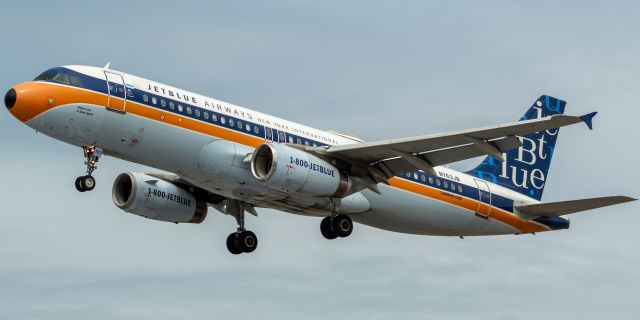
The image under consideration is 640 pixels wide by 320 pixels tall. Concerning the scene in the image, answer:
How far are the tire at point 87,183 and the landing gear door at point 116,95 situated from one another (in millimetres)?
2231

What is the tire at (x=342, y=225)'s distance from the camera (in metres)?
42.0

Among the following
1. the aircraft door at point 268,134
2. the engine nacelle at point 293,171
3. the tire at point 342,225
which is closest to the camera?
the engine nacelle at point 293,171

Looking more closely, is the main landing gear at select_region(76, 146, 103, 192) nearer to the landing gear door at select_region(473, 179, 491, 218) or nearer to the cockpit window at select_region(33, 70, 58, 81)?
the cockpit window at select_region(33, 70, 58, 81)

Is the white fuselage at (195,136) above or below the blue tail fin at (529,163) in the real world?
below

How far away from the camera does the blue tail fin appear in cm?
4919

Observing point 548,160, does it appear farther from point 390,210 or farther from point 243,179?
point 243,179

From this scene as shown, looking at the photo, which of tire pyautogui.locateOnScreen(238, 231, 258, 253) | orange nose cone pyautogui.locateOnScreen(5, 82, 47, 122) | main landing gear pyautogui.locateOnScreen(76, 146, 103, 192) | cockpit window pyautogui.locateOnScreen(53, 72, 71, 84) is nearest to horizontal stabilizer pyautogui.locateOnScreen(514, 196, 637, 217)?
tire pyautogui.locateOnScreen(238, 231, 258, 253)

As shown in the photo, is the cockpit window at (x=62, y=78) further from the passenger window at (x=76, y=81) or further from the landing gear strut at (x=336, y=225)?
the landing gear strut at (x=336, y=225)

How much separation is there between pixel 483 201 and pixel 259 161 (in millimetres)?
10784

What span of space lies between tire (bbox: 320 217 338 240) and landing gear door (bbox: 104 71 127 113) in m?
8.08

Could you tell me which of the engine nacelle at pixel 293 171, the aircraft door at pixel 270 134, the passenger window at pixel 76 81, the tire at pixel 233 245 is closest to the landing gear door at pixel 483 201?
the engine nacelle at pixel 293 171

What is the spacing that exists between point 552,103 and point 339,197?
14941 millimetres

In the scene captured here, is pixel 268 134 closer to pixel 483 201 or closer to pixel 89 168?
pixel 89 168

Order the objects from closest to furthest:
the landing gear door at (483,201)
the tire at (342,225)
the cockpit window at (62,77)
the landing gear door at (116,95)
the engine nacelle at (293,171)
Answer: the cockpit window at (62,77) → the landing gear door at (116,95) → the engine nacelle at (293,171) → the tire at (342,225) → the landing gear door at (483,201)
